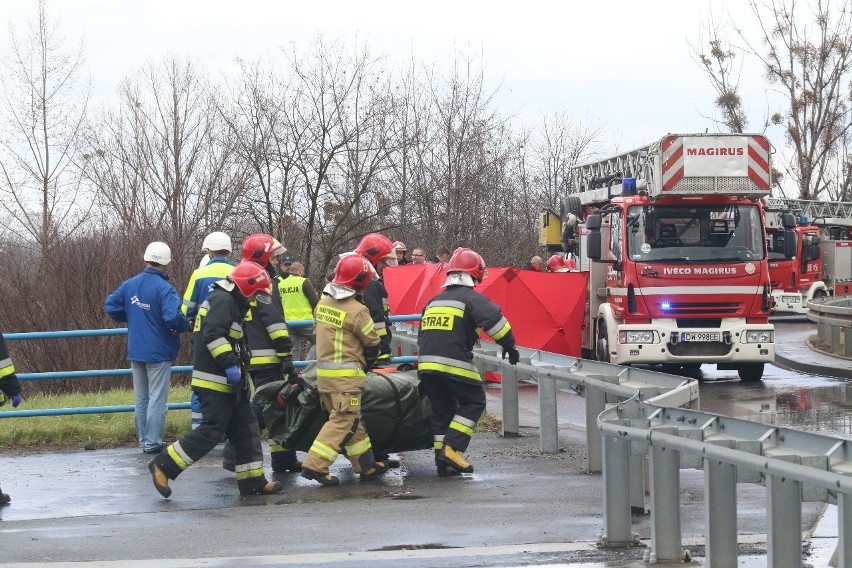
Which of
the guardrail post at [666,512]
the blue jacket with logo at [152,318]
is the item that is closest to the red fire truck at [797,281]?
the blue jacket with logo at [152,318]

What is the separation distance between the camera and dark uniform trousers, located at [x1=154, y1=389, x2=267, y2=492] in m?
8.40

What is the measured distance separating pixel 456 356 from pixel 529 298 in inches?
321

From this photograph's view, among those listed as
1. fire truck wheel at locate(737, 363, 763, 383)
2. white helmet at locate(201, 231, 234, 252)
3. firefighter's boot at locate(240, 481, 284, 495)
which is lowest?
fire truck wheel at locate(737, 363, 763, 383)

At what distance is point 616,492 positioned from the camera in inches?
261

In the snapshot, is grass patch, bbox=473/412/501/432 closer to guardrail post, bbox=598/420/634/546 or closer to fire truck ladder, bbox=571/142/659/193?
guardrail post, bbox=598/420/634/546

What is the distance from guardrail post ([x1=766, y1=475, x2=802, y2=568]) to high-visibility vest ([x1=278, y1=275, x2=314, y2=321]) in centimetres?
796

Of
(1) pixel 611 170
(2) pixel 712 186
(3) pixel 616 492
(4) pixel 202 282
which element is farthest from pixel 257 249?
(1) pixel 611 170

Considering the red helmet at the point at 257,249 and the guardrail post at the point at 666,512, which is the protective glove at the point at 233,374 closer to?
the red helmet at the point at 257,249

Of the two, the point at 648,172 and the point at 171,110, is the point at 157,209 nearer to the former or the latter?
the point at 171,110

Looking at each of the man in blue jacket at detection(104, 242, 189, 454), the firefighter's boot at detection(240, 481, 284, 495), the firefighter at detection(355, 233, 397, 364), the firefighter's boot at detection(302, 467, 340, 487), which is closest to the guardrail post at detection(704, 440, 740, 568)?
the firefighter's boot at detection(302, 467, 340, 487)

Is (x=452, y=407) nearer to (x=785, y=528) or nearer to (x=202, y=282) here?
(x=202, y=282)

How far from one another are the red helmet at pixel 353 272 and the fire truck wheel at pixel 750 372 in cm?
1018

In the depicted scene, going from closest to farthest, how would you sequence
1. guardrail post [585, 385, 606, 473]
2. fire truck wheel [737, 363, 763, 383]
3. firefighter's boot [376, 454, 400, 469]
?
guardrail post [585, 385, 606, 473], firefighter's boot [376, 454, 400, 469], fire truck wheel [737, 363, 763, 383]

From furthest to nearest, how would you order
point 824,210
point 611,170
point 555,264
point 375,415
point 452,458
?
point 824,210 < point 611,170 < point 555,264 < point 375,415 < point 452,458
